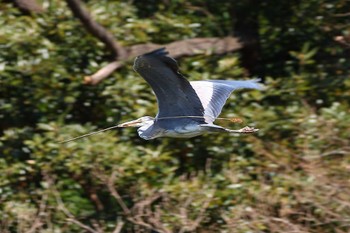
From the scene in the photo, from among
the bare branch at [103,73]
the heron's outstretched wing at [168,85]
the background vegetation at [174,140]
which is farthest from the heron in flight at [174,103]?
the bare branch at [103,73]

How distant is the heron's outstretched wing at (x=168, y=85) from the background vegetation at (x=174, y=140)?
4.23 feet

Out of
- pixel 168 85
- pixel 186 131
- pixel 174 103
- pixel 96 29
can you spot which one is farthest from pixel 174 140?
pixel 168 85

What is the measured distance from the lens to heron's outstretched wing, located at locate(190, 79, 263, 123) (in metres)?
5.24

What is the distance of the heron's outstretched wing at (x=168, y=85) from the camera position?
4570mm

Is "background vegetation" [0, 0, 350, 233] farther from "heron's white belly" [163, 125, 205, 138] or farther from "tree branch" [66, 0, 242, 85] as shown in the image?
"heron's white belly" [163, 125, 205, 138]

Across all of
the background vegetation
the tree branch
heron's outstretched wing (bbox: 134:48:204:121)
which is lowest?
the background vegetation

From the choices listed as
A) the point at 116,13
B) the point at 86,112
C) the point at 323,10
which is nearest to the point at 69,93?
the point at 86,112

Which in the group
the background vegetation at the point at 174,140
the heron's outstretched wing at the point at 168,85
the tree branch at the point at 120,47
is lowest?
the background vegetation at the point at 174,140

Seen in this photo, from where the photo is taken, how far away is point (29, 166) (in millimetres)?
6508

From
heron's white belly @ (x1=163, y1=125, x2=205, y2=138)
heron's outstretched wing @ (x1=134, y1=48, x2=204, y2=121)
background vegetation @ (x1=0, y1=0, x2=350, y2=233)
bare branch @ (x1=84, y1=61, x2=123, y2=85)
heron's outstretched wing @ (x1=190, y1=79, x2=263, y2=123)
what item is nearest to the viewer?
heron's outstretched wing @ (x1=134, y1=48, x2=204, y2=121)

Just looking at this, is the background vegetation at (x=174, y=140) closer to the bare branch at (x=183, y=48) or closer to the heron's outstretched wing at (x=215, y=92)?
the bare branch at (x=183, y=48)

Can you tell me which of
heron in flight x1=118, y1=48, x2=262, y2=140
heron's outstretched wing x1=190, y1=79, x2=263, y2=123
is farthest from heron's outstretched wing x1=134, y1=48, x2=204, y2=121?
heron's outstretched wing x1=190, y1=79, x2=263, y2=123

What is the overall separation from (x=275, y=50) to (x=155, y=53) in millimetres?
2763

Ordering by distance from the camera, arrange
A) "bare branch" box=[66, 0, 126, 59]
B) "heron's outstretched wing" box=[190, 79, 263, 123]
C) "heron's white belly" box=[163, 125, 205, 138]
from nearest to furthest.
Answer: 1. "heron's white belly" box=[163, 125, 205, 138]
2. "heron's outstretched wing" box=[190, 79, 263, 123]
3. "bare branch" box=[66, 0, 126, 59]
